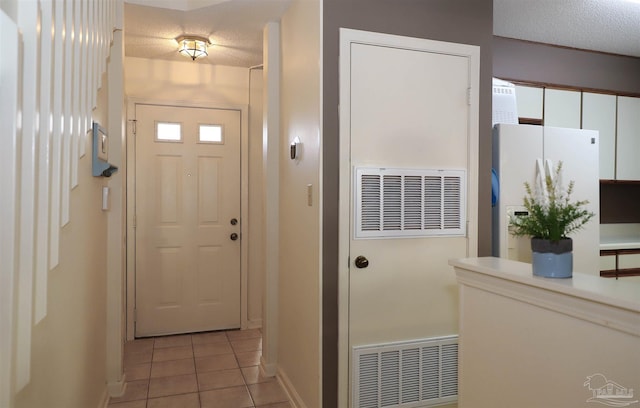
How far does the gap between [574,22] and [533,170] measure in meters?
1.43

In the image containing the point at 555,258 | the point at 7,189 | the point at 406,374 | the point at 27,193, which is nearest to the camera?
the point at 7,189

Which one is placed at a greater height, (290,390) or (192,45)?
(192,45)

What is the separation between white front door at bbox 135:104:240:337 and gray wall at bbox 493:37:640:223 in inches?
103

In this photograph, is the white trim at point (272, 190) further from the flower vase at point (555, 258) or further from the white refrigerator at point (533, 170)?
the flower vase at point (555, 258)

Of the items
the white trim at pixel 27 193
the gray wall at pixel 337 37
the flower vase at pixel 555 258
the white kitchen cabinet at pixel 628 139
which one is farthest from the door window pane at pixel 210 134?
the white kitchen cabinet at pixel 628 139

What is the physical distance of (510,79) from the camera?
362 centimetres

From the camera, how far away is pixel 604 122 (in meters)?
3.82

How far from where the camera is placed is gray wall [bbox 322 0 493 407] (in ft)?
7.33

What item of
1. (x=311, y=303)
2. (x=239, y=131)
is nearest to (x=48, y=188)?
(x=311, y=303)

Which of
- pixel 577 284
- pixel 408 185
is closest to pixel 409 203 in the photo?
pixel 408 185

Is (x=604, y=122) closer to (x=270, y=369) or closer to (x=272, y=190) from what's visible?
(x=272, y=190)

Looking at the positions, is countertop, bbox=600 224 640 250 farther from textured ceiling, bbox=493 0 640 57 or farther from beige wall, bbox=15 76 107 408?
beige wall, bbox=15 76 107 408

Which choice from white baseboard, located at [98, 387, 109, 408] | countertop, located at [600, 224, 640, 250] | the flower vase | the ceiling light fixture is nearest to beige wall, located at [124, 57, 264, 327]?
the ceiling light fixture

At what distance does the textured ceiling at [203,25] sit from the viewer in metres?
2.80
